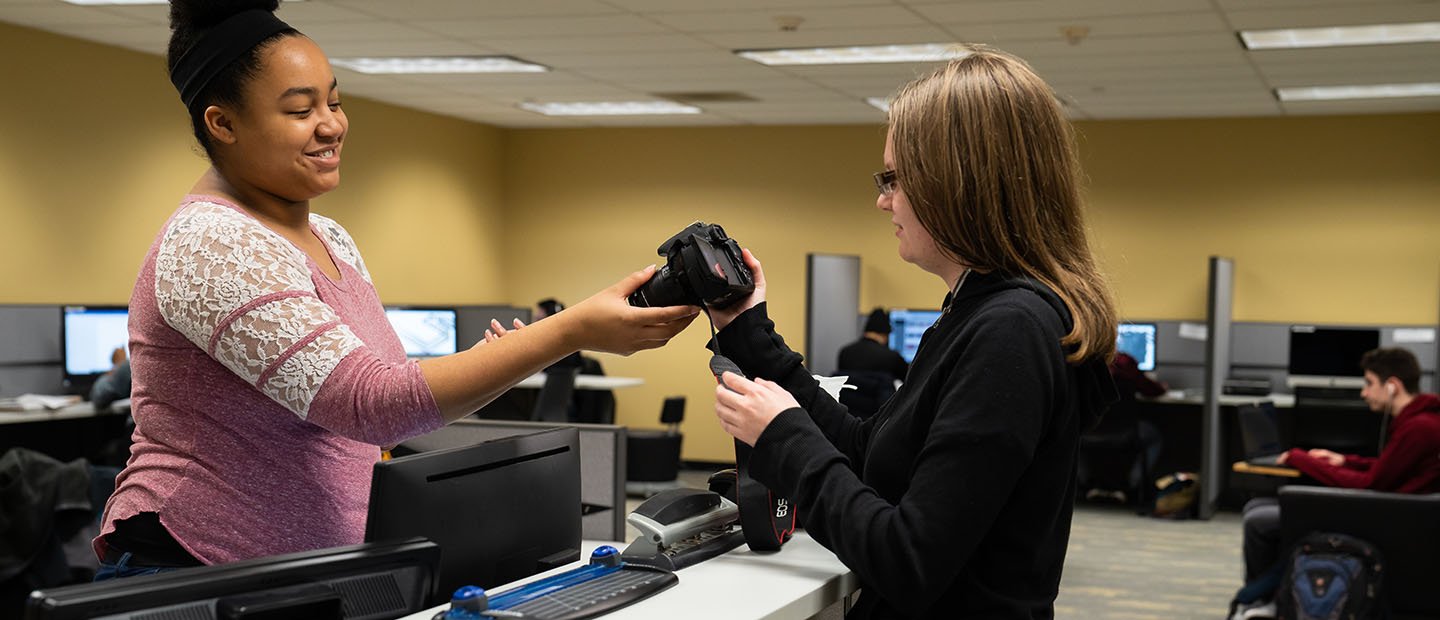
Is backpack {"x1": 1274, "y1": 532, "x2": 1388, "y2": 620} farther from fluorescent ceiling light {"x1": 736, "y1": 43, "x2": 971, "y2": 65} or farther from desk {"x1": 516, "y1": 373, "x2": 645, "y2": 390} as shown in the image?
desk {"x1": 516, "y1": 373, "x2": 645, "y2": 390}

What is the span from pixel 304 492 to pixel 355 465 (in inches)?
3.1

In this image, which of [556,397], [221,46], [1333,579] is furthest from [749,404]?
[556,397]

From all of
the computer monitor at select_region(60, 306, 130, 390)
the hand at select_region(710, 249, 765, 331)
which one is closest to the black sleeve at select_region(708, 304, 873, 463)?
the hand at select_region(710, 249, 765, 331)

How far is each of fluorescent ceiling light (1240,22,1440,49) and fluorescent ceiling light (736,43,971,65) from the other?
142 cm

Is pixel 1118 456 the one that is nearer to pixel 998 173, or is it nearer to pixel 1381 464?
pixel 1381 464

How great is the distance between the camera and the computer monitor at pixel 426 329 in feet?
25.9

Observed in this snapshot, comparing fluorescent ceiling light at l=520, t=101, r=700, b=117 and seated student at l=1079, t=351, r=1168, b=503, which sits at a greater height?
fluorescent ceiling light at l=520, t=101, r=700, b=117

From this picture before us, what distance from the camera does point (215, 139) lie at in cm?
140

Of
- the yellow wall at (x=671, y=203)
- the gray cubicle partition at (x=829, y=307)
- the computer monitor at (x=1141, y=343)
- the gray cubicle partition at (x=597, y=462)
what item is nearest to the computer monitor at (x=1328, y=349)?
the yellow wall at (x=671, y=203)

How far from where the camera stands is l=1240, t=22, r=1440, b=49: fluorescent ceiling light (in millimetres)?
5438

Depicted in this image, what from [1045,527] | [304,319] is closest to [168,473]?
[304,319]

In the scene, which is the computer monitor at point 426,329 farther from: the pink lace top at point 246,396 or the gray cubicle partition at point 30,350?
the pink lace top at point 246,396

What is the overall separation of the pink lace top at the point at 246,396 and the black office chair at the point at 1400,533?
3.72 metres

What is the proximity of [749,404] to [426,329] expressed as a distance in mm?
6793
